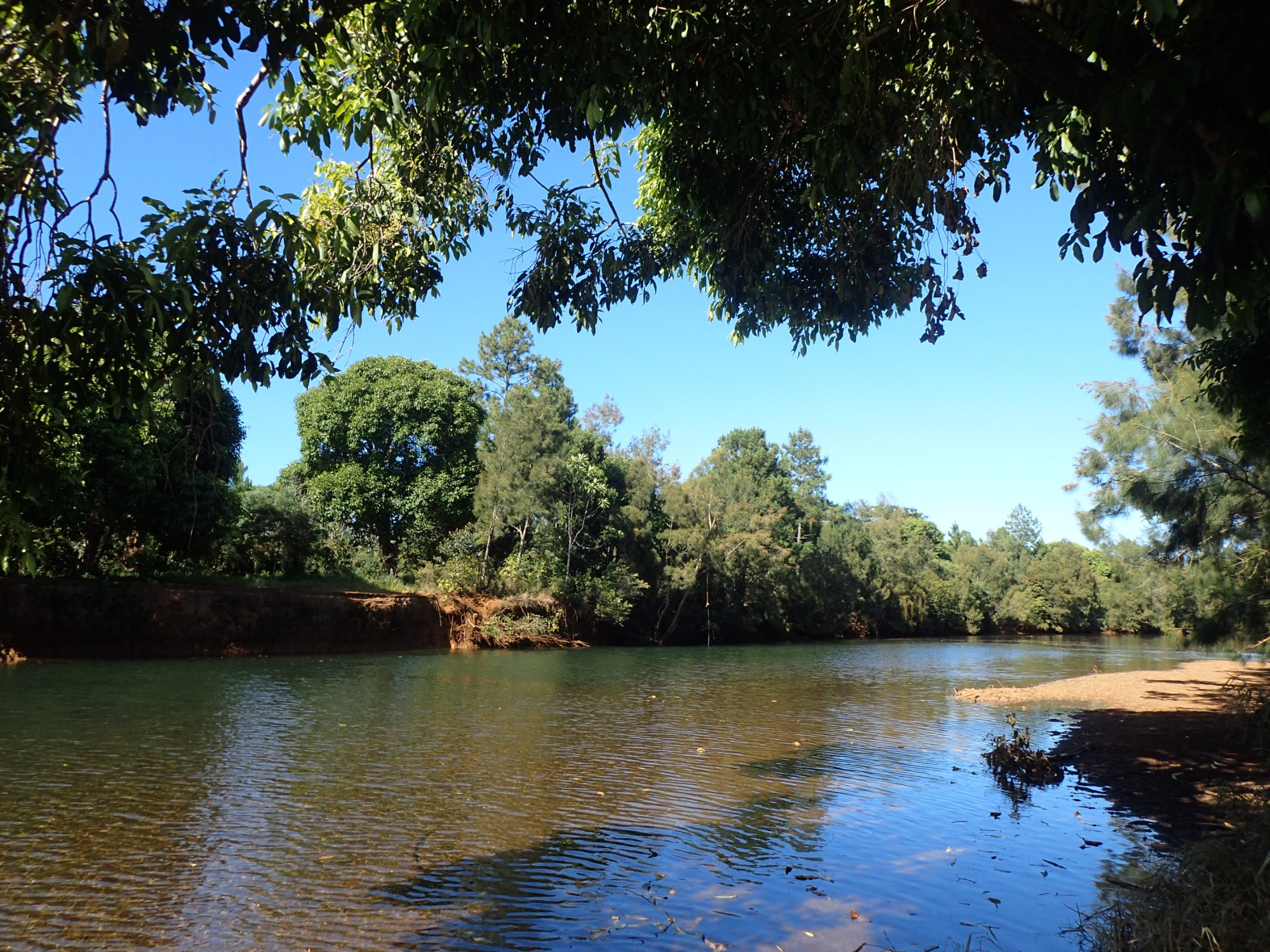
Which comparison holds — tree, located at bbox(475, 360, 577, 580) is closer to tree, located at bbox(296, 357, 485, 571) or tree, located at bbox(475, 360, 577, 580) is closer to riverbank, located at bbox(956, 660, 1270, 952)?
tree, located at bbox(296, 357, 485, 571)

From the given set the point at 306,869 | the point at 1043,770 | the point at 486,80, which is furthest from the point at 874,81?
the point at 1043,770

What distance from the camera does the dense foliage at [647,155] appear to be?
3.40 m

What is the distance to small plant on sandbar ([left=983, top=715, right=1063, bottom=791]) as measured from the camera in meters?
9.30

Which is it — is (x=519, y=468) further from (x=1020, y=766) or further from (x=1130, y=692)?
(x=1020, y=766)

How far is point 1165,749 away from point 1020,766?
2491mm

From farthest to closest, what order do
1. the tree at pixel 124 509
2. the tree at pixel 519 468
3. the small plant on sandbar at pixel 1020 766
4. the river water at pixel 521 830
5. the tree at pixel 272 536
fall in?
the tree at pixel 519 468, the tree at pixel 272 536, the tree at pixel 124 509, the small plant on sandbar at pixel 1020 766, the river water at pixel 521 830

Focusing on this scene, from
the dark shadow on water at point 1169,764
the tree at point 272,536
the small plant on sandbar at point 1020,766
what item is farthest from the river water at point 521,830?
the tree at point 272,536

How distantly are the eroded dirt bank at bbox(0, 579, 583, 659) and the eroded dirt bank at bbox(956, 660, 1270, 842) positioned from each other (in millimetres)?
19654

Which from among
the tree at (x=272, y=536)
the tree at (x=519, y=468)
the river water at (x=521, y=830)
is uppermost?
the tree at (x=519, y=468)

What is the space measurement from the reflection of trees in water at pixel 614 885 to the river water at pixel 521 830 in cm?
A: 2

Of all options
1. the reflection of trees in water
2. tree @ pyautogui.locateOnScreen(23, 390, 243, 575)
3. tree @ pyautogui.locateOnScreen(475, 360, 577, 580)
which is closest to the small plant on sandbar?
the reflection of trees in water

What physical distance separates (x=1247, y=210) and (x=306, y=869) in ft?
21.9

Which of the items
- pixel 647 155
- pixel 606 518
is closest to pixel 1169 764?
pixel 647 155

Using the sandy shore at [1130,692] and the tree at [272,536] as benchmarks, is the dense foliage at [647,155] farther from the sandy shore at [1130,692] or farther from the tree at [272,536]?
the tree at [272,536]
